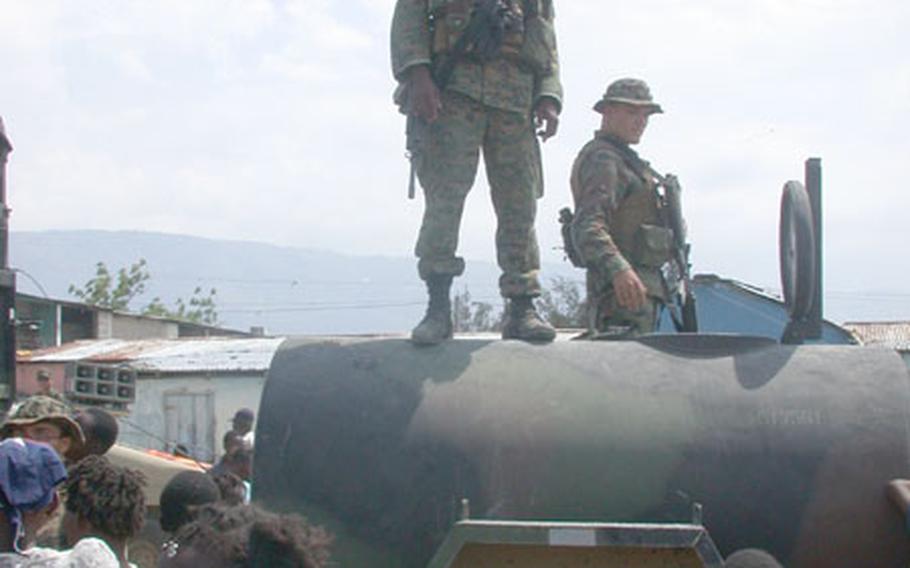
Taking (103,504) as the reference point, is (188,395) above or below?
below

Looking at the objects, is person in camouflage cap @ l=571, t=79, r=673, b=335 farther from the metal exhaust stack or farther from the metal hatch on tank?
the metal hatch on tank

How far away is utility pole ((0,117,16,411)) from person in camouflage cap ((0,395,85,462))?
1917 mm

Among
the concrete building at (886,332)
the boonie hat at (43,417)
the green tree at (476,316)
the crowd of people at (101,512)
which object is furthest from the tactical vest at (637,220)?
the green tree at (476,316)

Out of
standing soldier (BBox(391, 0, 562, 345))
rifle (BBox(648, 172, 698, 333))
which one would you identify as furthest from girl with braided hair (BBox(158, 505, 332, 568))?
rifle (BBox(648, 172, 698, 333))

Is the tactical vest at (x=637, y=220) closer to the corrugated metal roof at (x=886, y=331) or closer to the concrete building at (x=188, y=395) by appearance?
the concrete building at (x=188, y=395)

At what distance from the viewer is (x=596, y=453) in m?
5.61

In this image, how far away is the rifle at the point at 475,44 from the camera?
6.68 m

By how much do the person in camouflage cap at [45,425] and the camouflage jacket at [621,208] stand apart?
2.40 metres

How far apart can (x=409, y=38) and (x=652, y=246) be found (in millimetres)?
1510

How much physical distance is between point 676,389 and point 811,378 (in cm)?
52

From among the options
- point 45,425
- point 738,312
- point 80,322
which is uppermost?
point 80,322

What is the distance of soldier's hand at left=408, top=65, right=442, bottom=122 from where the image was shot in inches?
262

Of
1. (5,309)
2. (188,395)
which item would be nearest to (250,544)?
(5,309)

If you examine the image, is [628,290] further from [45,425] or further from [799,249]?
→ [45,425]
